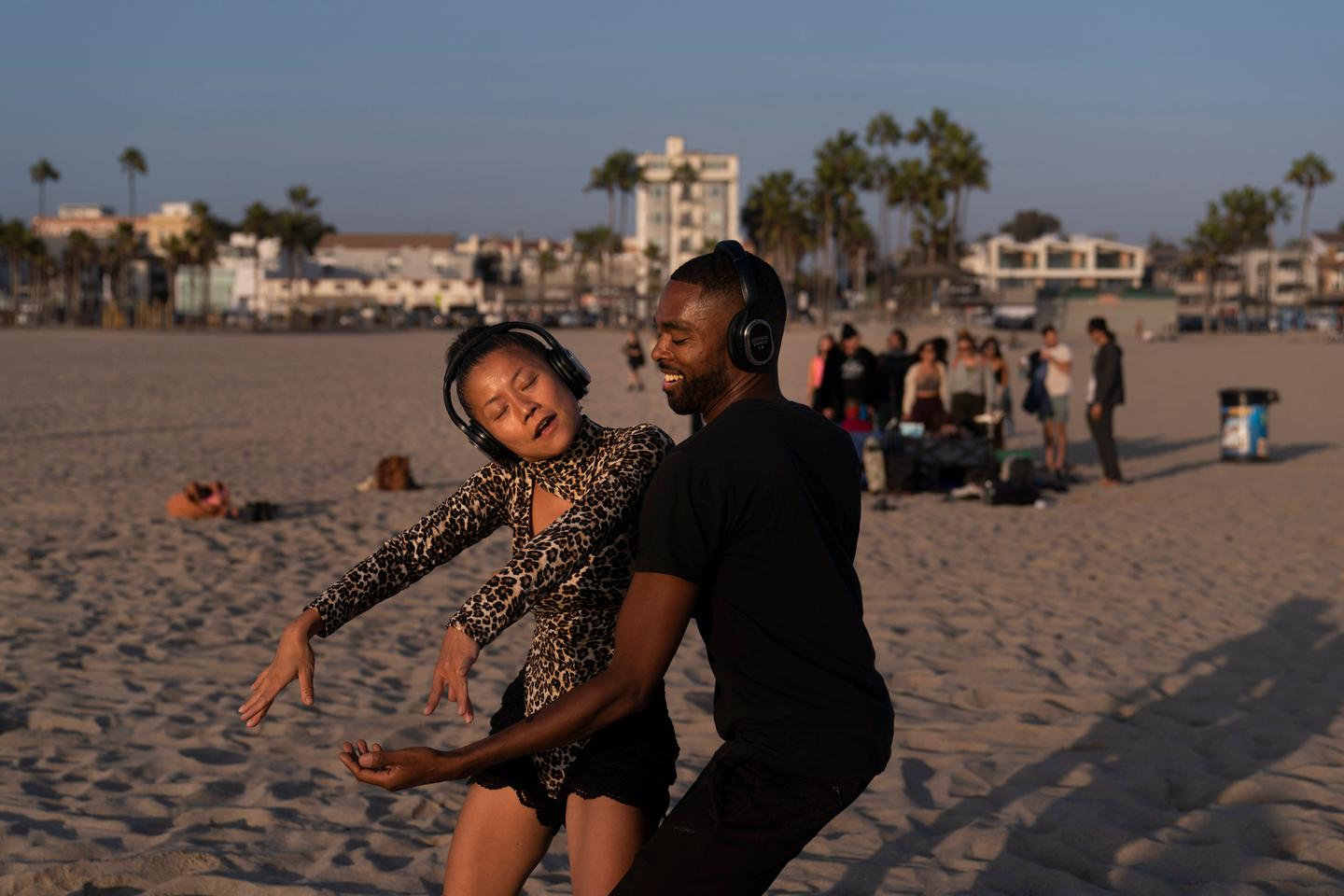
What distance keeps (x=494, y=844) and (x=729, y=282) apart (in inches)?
48.8

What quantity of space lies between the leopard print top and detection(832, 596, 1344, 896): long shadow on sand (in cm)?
218

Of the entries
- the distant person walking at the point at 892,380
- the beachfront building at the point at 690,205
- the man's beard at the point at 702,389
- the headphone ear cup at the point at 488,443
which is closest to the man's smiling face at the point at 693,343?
the man's beard at the point at 702,389

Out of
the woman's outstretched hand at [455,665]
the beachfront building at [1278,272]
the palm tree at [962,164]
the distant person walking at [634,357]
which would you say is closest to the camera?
the woman's outstretched hand at [455,665]

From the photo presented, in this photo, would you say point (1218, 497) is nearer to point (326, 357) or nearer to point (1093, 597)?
point (1093, 597)

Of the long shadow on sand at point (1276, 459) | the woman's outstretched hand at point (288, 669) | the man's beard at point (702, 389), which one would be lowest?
the long shadow on sand at point (1276, 459)

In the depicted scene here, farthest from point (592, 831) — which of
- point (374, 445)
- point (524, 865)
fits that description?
point (374, 445)

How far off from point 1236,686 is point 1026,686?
1.08 metres

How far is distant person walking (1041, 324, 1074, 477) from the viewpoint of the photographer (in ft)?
51.6

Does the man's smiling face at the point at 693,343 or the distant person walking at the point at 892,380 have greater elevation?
the man's smiling face at the point at 693,343

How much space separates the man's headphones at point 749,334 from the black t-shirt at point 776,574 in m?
0.11

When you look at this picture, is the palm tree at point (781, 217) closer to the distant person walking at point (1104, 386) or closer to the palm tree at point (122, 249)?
the palm tree at point (122, 249)

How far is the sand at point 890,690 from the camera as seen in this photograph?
4.68 m

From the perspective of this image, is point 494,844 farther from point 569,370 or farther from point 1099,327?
point 1099,327

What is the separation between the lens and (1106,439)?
15.2 metres
